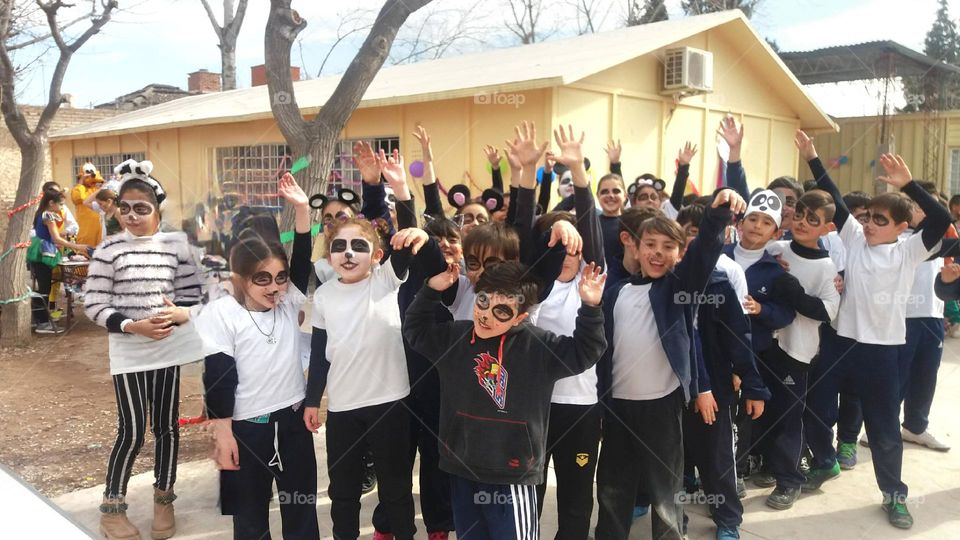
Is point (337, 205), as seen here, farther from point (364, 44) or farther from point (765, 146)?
point (765, 146)

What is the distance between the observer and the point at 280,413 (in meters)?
2.81

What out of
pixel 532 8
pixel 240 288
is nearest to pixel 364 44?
pixel 240 288

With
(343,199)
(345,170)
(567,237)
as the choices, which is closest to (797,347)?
(567,237)

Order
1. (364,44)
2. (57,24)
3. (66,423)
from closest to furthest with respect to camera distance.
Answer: (66,423), (364,44), (57,24)

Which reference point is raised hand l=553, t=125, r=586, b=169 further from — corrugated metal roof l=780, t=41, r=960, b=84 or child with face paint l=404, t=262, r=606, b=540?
corrugated metal roof l=780, t=41, r=960, b=84

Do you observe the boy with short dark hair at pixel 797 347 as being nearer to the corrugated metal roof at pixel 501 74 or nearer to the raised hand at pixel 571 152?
the raised hand at pixel 571 152

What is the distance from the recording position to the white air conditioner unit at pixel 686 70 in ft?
31.4

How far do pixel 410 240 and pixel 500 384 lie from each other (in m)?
0.61

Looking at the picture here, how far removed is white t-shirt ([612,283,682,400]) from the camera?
2.93 m

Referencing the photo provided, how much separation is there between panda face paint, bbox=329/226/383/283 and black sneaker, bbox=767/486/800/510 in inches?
93.8

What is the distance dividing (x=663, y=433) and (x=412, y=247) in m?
1.28

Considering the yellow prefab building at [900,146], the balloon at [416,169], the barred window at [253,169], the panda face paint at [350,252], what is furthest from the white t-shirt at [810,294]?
the yellow prefab building at [900,146]

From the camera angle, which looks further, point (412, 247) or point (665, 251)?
point (665, 251)

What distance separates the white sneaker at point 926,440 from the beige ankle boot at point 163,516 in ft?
14.3
